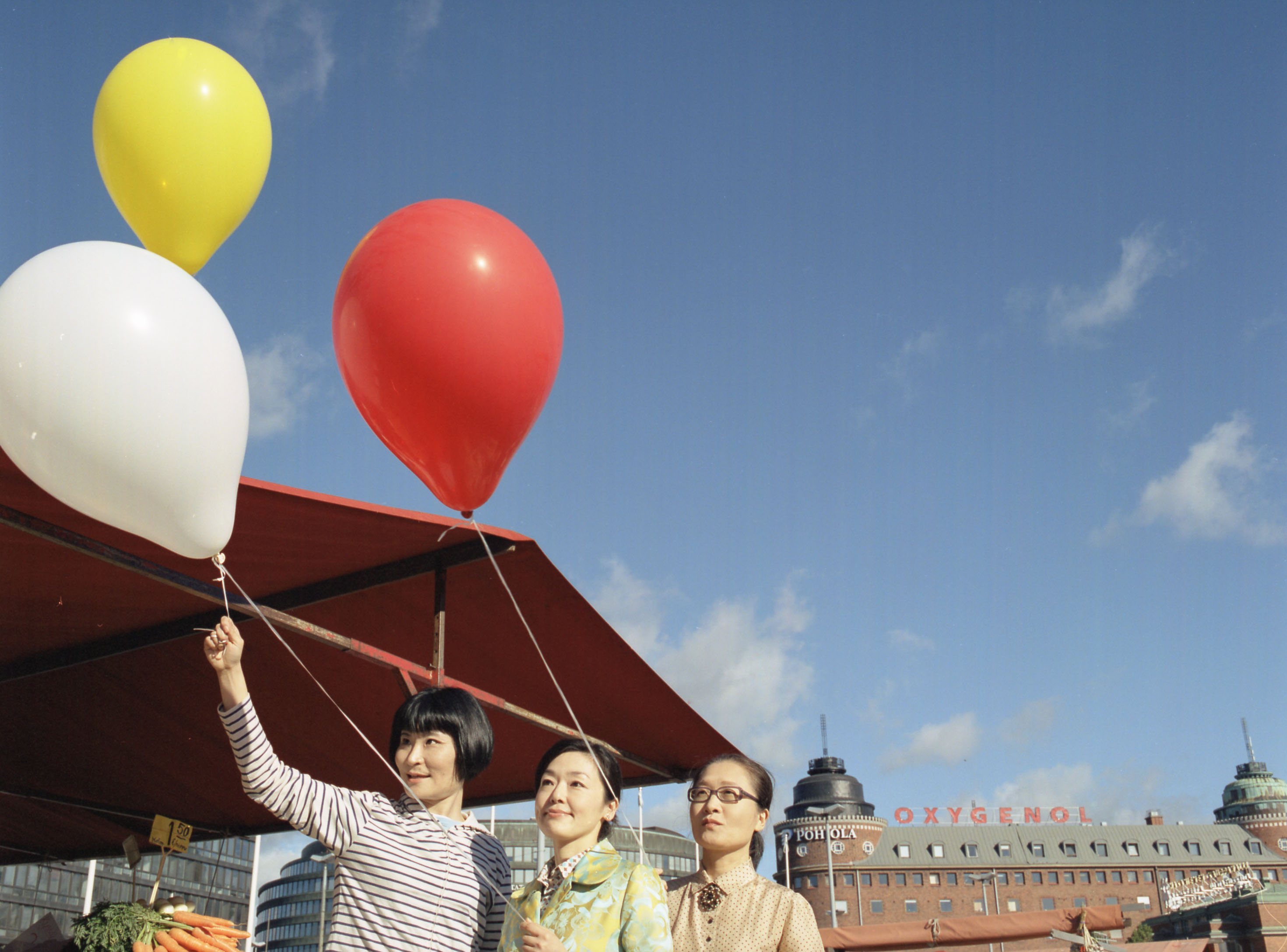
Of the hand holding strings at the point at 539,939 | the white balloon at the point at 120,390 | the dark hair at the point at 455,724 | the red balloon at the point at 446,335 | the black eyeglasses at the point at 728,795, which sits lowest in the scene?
the hand holding strings at the point at 539,939

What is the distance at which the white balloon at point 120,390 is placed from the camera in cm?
202

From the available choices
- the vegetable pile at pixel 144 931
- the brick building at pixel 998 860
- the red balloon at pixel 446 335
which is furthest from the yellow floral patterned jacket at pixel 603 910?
the brick building at pixel 998 860

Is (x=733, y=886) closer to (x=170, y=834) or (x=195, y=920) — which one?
(x=195, y=920)

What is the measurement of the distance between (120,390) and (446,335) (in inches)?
33.9

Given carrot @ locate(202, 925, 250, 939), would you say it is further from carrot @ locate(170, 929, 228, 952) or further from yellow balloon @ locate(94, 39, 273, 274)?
yellow balloon @ locate(94, 39, 273, 274)

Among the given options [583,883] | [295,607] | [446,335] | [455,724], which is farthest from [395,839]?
[295,607]

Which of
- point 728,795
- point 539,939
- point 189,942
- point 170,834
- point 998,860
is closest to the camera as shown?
point 539,939

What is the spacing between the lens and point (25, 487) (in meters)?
3.10

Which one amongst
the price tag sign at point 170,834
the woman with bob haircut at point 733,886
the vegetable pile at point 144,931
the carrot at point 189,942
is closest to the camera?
the woman with bob haircut at point 733,886

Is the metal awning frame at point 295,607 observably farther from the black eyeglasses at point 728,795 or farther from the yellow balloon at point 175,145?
the black eyeglasses at point 728,795

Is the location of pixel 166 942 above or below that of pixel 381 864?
below

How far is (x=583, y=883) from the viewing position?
1946mm

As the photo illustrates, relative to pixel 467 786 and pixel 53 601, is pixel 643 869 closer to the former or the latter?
pixel 53 601

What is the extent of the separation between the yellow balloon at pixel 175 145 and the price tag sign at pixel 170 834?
2945mm
